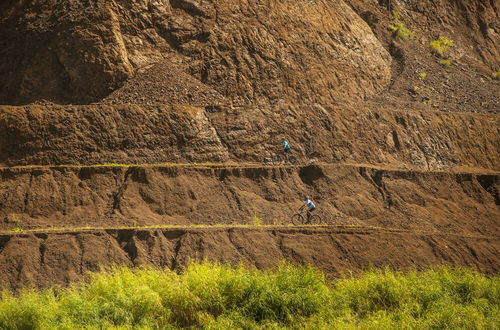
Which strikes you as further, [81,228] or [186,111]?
[186,111]

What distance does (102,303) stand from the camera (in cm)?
2955

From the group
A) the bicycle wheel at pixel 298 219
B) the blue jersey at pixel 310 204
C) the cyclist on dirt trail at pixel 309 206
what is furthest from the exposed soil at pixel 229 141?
the blue jersey at pixel 310 204

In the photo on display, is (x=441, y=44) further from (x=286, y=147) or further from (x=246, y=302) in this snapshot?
(x=246, y=302)

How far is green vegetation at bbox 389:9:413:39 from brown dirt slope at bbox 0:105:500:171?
873cm

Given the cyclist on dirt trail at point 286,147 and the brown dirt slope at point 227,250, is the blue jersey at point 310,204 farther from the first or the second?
the cyclist on dirt trail at point 286,147

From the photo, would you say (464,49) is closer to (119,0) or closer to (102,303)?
(119,0)

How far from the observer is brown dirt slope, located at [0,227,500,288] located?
33.0 meters

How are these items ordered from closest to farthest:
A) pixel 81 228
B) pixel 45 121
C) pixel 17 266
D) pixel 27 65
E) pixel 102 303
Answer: pixel 102 303, pixel 17 266, pixel 81 228, pixel 45 121, pixel 27 65

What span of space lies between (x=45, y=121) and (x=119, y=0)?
9284 mm

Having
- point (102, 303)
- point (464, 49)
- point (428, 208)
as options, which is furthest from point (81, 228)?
point (464, 49)

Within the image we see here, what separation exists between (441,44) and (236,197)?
2596cm

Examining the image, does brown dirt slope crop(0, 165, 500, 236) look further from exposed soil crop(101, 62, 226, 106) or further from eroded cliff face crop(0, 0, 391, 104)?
eroded cliff face crop(0, 0, 391, 104)

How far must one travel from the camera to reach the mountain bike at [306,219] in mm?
38750

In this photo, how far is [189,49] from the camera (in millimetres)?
45812
